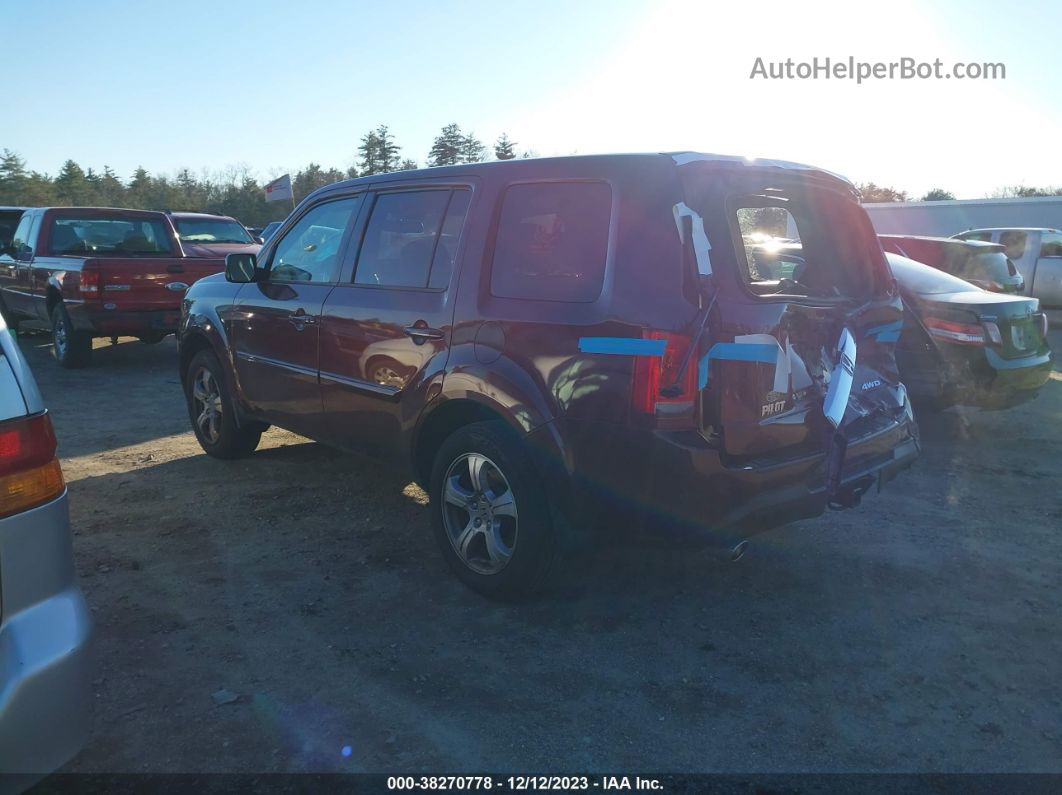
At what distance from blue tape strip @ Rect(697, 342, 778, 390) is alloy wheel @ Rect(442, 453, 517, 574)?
40.2 inches

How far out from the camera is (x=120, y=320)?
32.0 feet

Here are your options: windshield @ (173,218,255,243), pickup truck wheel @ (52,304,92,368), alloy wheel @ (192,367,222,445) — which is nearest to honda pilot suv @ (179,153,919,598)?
alloy wheel @ (192,367,222,445)

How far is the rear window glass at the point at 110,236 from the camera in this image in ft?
35.3

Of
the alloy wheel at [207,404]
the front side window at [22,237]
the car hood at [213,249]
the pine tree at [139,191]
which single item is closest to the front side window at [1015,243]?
the car hood at [213,249]

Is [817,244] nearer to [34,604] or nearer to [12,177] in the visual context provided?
[34,604]

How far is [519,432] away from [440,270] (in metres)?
1.00

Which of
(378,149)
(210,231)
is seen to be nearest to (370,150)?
(378,149)

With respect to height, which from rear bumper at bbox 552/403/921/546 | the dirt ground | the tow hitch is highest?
rear bumper at bbox 552/403/921/546

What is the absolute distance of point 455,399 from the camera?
3859mm

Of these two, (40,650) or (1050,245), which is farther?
(1050,245)

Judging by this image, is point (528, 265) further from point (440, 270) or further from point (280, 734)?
point (280, 734)

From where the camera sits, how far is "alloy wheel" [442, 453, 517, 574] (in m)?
3.78

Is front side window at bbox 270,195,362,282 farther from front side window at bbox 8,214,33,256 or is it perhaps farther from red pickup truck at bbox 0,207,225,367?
front side window at bbox 8,214,33,256

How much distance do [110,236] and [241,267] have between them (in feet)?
22.8
